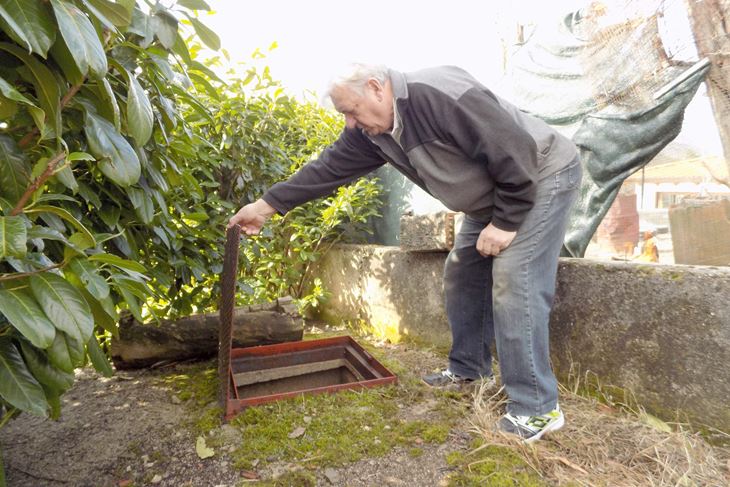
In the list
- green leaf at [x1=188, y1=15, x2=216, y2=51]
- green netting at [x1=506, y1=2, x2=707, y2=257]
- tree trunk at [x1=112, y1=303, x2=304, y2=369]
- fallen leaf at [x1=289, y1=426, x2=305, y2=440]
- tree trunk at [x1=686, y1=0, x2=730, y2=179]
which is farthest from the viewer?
tree trunk at [x1=112, y1=303, x2=304, y2=369]

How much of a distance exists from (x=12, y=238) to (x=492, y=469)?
67.7 inches

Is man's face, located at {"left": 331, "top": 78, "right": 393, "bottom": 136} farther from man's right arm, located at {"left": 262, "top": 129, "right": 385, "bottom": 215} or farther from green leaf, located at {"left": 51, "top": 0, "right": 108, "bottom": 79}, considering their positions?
green leaf, located at {"left": 51, "top": 0, "right": 108, "bottom": 79}

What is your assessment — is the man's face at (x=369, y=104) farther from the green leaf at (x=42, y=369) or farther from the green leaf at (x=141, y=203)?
the green leaf at (x=42, y=369)

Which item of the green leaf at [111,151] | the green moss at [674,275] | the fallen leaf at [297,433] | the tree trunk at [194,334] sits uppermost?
the green leaf at [111,151]

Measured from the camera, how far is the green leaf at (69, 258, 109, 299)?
1188 mm

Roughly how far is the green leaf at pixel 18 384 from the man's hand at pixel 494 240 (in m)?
1.67

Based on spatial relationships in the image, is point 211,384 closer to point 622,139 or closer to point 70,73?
point 70,73

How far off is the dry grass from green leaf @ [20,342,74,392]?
1517 mm

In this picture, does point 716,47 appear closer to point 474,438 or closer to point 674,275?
point 674,275

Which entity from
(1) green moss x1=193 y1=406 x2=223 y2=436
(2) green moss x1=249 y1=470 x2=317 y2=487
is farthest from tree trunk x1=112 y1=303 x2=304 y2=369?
(2) green moss x1=249 y1=470 x2=317 y2=487

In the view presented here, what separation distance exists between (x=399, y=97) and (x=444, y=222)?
4.04 feet

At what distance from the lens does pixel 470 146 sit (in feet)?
6.65

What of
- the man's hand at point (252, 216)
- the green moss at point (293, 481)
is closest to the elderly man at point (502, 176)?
the man's hand at point (252, 216)

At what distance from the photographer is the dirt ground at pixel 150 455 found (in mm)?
1861
